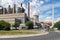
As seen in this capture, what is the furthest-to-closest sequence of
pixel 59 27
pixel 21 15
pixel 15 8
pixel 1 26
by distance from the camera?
pixel 15 8 → pixel 21 15 → pixel 59 27 → pixel 1 26

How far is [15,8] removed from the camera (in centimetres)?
17212

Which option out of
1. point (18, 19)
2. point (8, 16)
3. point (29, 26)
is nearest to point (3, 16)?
point (8, 16)

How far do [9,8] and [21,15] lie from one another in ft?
141

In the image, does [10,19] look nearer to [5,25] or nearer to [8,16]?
[8,16]

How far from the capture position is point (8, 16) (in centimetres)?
14100

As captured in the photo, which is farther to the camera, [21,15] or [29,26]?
[21,15]

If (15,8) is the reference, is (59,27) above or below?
below

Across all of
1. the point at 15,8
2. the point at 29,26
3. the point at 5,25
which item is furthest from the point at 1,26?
the point at 15,8

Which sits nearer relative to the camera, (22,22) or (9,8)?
(22,22)

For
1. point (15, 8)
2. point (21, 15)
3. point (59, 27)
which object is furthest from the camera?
point (15, 8)

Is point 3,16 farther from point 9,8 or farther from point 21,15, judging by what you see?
point 9,8

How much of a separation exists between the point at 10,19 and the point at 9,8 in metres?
40.0

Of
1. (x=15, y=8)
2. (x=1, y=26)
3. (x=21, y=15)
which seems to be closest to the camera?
(x=1, y=26)

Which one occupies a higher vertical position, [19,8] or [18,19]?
[19,8]
